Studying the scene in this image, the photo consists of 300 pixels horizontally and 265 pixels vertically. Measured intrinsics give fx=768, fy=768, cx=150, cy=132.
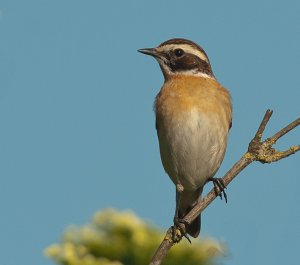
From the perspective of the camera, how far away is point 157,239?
46.3 feet

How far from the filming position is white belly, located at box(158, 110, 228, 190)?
7.62m

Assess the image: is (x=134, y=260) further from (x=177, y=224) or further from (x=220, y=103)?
(x=177, y=224)

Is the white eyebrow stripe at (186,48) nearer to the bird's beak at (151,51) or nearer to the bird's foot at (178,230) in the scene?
the bird's beak at (151,51)

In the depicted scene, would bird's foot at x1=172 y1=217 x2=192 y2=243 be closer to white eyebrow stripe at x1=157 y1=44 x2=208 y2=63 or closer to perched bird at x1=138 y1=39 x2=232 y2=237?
perched bird at x1=138 y1=39 x2=232 y2=237

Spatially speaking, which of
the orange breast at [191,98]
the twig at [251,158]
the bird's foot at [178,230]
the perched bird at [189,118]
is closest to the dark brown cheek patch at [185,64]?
the perched bird at [189,118]

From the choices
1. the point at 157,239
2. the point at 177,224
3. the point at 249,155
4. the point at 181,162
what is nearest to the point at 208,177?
the point at 181,162

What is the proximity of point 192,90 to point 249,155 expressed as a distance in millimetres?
2428

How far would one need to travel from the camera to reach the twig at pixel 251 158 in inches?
201

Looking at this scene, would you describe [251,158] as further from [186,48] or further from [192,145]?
Answer: [186,48]

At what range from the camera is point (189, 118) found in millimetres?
7605

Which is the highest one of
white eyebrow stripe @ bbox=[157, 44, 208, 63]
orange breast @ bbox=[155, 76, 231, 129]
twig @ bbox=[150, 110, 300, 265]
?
white eyebrow stripe @ bbox=[157, 44, 208, 63]

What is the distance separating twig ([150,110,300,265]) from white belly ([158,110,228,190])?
5.67 ft

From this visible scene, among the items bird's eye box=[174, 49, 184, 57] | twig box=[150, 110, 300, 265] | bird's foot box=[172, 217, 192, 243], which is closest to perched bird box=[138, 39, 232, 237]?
bird's eye box=[174, 49, 184, 57]

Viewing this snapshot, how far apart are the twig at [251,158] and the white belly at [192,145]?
1.73 meters
